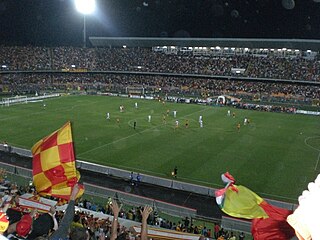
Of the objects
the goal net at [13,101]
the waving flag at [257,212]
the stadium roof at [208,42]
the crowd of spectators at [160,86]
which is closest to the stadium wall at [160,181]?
the waving flag at [257,212]

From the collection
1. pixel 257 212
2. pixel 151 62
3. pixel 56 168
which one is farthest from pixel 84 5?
pixel 257 212

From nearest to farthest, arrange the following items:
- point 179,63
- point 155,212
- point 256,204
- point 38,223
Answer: point 38,223, point 256,204, point 155,212, point 179,63

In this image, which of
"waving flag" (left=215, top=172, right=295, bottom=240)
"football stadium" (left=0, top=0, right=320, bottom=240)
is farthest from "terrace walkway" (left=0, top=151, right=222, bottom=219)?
"waving flag" (left=215, top=172, right=295, bottom=240)

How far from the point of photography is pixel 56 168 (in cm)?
834

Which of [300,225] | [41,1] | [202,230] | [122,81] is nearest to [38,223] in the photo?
[300,225]

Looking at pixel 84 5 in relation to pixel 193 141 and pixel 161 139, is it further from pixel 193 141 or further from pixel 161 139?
pixel 193 141

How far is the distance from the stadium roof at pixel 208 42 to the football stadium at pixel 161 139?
0.34 m

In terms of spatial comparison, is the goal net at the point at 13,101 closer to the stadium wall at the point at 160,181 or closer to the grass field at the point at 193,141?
the grass field at the point at 193,141

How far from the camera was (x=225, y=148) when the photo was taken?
107ft

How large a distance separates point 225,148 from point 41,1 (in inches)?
1968

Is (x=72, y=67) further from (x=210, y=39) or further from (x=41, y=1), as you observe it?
(x=210, y=39)

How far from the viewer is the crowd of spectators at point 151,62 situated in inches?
2729

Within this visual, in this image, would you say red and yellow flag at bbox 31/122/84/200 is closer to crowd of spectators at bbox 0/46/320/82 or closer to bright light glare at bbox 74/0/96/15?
crowd of spectators at bbox 0/46/320/82

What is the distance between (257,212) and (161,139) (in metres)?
30.0
